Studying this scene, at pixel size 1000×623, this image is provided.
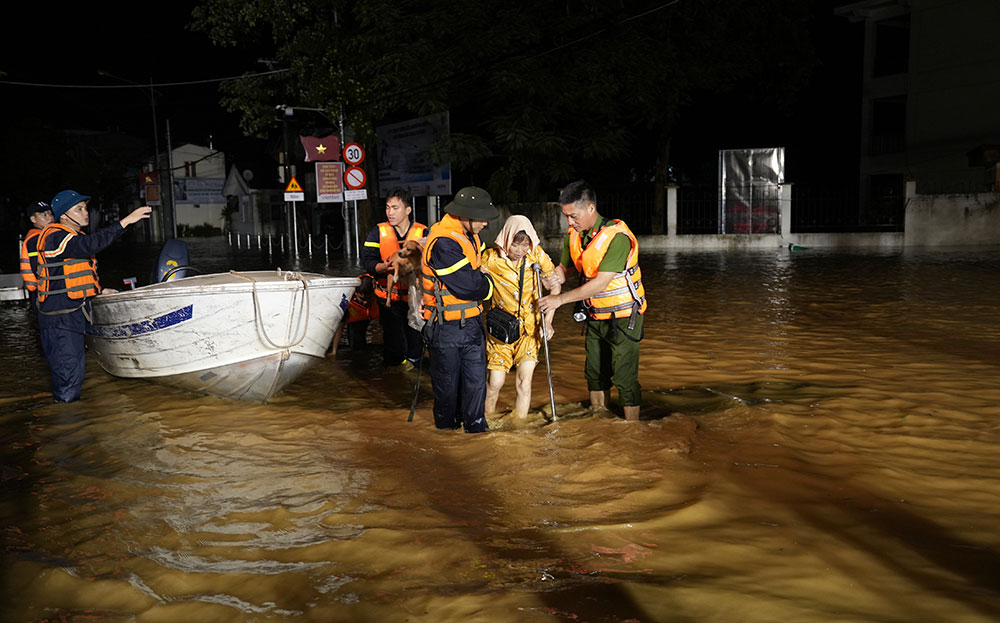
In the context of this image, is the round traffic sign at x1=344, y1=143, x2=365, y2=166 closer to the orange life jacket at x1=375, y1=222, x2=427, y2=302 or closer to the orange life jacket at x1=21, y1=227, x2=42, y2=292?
the orange life jacket at x1=375, y1=222, x2=427, y2=302

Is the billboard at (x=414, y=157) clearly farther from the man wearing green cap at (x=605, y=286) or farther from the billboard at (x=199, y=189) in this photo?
the billboard at (x=199, y=189)

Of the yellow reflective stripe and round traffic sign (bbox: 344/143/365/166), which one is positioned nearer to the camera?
the yellow reflective stripe

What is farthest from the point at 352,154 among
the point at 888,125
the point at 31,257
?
the point at 888,125

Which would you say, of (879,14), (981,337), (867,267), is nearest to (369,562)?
(981,337)

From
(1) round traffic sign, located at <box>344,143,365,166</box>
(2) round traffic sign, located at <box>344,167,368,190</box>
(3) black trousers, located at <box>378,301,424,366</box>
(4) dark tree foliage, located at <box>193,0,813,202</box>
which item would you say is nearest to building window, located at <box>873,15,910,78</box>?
(4) dark tree foliage, located at <box>193,0,813,202</box>

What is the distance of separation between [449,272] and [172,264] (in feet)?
13.3

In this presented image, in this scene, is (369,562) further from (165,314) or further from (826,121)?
(826,121)

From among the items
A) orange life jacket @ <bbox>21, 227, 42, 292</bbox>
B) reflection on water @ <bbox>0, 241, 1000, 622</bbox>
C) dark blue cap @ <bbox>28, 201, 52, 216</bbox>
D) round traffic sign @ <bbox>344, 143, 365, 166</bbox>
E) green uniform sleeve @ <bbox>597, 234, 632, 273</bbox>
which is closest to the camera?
reflection on water @ <bbox>0, 241, 1000, 622</bbox>

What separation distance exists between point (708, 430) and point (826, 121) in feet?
113

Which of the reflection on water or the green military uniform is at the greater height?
the green military uniform

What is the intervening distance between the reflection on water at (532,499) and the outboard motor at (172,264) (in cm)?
120

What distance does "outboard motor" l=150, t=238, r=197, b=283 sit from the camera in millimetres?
8273

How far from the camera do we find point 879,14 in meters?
31.5

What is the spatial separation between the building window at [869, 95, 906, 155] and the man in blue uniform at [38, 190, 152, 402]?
3156cm
